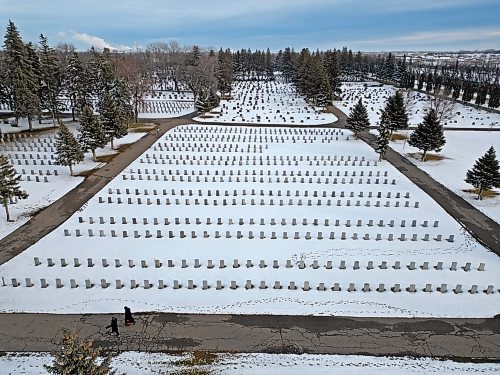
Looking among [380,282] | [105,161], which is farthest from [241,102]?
[380,282]

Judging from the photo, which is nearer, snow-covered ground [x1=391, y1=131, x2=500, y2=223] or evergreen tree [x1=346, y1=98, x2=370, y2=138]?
snow-covered ground [x1=391, y1=131, x2=500, y2=223]

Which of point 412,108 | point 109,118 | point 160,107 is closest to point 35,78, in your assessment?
point 109,118

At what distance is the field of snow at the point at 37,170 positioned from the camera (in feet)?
78.7

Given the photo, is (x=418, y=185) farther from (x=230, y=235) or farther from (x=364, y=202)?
(x=230, y=235)

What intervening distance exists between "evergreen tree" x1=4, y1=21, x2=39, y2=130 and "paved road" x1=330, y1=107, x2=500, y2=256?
4145 centimetres

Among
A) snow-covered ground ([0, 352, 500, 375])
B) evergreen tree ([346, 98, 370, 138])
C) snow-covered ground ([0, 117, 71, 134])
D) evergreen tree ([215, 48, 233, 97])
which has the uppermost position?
evergreen tree ([215, 48, 233, 97])

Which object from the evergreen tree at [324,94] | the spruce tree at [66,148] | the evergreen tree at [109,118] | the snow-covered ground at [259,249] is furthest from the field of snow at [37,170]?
the evergreen tree at [324,94]

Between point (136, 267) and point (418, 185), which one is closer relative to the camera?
point (136, 267)

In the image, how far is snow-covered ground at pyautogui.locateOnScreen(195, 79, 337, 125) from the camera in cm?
5719

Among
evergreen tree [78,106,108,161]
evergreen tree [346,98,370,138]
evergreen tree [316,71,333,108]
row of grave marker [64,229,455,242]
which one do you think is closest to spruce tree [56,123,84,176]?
evergreen tree [78,106,108,161]

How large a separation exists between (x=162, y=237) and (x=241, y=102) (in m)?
57.0

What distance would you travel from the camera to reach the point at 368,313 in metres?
14.7

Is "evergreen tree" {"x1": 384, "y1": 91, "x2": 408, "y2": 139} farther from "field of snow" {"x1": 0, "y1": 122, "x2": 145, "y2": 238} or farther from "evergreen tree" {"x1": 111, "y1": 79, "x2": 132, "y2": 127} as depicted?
"evergreen tree" {"x1": 111, "y1": 79, "x2": 132, "y2": 127}

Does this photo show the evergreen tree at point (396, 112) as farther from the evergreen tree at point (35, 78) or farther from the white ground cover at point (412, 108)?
the evergreen tree at point (35, 78)
